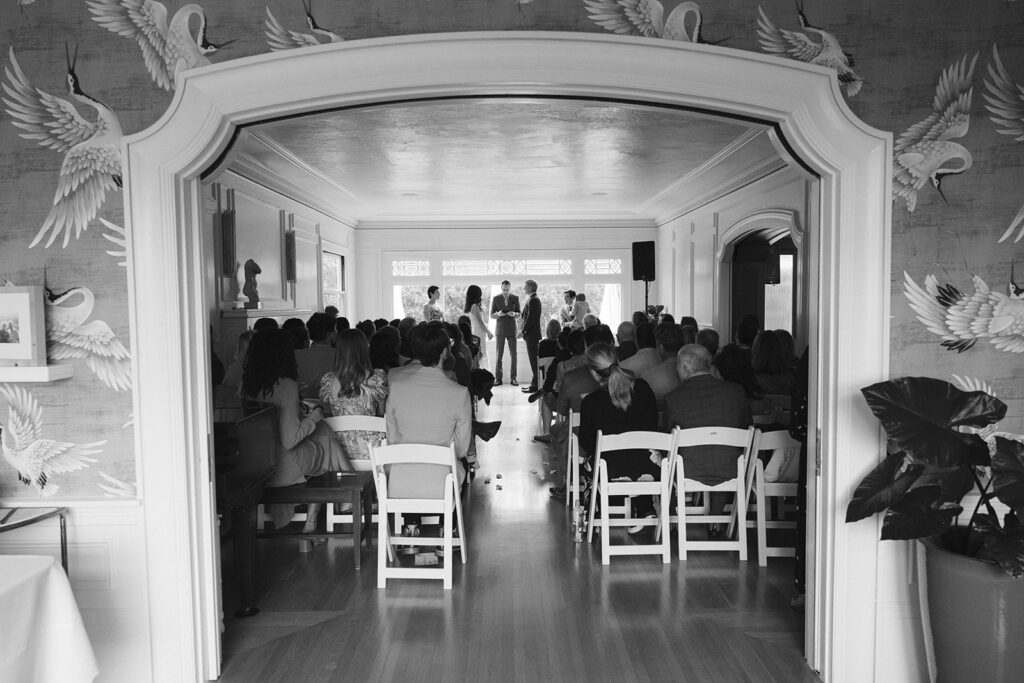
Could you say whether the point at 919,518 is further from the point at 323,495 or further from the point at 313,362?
the point at 313,362

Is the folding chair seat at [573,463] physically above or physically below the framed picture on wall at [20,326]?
below

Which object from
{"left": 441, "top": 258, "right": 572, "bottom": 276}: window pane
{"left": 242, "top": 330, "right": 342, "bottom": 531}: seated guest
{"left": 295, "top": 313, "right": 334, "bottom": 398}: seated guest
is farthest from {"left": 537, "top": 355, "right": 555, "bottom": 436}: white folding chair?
{"left": 441, "top": 258, "right": 572, "bottom": 276}: window pane

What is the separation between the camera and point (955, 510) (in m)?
2.58

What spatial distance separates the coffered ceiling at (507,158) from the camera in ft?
20.3

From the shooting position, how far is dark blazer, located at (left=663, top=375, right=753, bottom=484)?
4.53m

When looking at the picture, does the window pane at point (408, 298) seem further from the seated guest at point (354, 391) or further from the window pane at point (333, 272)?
the seated guest at point (354, 391)

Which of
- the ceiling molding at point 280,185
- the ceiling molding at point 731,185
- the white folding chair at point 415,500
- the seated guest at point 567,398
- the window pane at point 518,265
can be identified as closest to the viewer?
the white folding chair at point 415,500

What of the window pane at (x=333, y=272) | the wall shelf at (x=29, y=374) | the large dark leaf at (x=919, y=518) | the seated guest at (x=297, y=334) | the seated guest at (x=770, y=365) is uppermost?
the window pane at (x=333, y=272)

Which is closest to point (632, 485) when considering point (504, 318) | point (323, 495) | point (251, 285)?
point (323, 495)

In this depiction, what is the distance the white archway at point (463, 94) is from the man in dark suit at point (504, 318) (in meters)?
9.80

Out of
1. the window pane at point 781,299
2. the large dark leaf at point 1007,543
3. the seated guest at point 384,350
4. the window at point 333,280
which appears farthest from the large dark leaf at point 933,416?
the window pane at point 781,299

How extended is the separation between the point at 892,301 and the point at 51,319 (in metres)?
3.10

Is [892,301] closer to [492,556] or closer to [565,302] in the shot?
[492,556]

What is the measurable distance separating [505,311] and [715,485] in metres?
8.50
